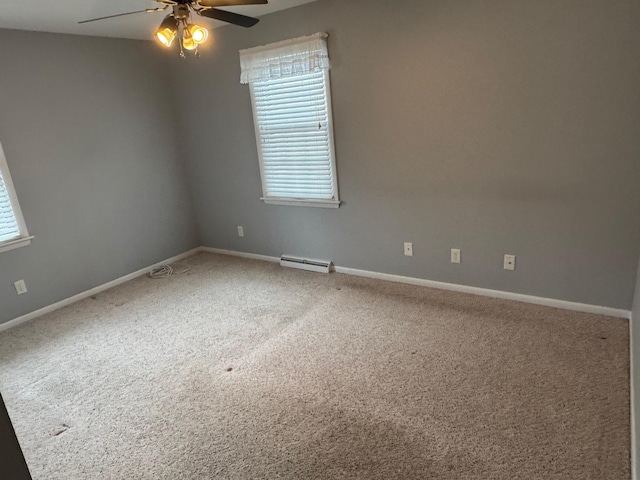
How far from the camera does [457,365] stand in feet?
8.23

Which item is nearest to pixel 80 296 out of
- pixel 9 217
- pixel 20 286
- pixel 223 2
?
pixel 20 286

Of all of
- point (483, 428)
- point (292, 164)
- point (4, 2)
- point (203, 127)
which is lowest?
point (483, 428)

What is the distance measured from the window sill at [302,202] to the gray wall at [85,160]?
1.26 m

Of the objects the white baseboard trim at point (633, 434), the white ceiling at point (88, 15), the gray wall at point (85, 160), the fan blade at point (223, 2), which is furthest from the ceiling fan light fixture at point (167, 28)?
the white baseboard trim at point (633, 434)

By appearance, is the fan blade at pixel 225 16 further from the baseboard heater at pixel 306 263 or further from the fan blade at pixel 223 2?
the baseboard heater at pixel 306 263

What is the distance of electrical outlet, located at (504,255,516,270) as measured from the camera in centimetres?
315

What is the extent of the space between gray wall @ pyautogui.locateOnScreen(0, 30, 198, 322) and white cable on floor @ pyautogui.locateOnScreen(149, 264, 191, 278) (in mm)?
136

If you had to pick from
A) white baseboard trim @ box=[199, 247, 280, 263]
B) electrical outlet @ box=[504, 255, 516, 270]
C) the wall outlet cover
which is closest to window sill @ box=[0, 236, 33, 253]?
white baseboard trim @ box=[199, 247, 280, 263]

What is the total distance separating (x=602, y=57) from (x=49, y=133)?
4246 mm

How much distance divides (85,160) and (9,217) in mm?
819

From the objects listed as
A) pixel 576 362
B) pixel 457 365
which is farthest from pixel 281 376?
pixel 576 362

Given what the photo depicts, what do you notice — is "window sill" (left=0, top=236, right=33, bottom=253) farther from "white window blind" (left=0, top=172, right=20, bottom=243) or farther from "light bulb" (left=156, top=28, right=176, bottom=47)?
"light bulb" (left=156, top=28, right=176, bottom=47)

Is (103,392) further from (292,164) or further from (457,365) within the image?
(292,164)

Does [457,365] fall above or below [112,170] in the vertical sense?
below
